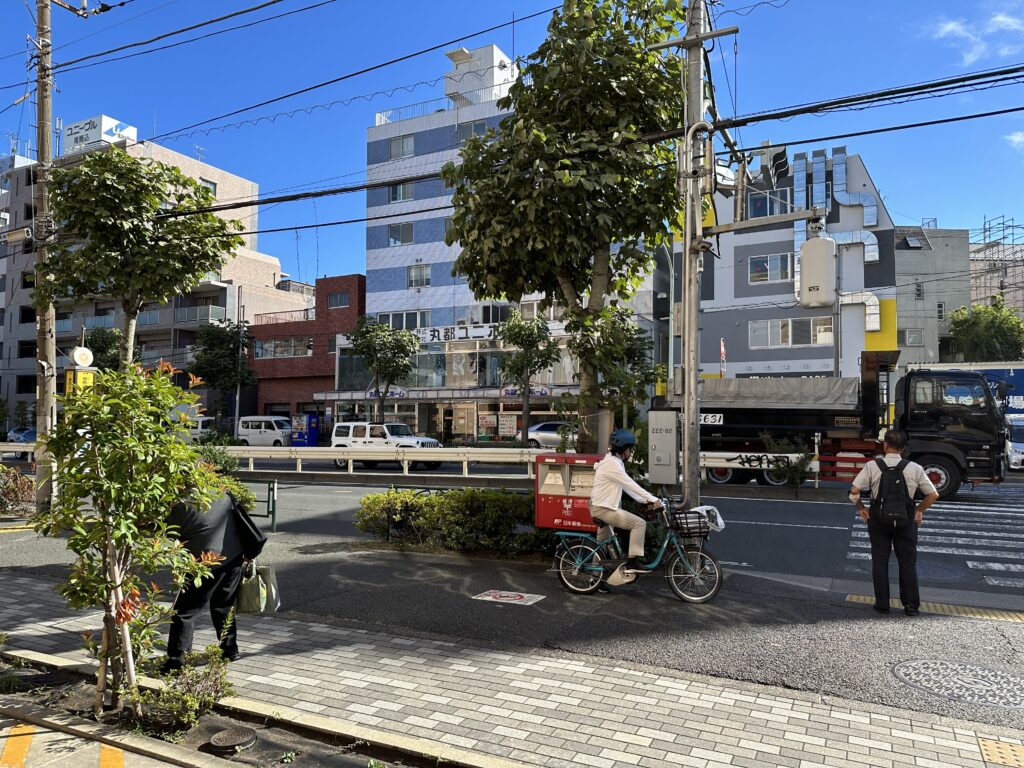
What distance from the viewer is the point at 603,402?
29.7 ft

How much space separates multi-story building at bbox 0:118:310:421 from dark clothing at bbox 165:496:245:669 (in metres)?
43.7

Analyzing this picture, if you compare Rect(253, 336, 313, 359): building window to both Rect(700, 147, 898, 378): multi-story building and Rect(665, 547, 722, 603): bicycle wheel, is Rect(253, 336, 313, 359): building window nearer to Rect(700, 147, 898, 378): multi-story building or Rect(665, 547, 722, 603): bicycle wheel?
Rect(700, 147, 898, 378): multi-story building

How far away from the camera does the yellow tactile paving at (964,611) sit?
6697 mm

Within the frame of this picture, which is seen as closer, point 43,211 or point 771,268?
point 43,211

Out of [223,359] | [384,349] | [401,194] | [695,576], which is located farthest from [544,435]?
[695,576]

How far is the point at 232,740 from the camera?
4027 millimetres

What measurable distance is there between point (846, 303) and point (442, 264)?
71.1ft

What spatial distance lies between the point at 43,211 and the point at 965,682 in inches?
576

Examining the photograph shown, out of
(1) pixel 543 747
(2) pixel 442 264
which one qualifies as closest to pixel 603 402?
(1) pixel 543 747

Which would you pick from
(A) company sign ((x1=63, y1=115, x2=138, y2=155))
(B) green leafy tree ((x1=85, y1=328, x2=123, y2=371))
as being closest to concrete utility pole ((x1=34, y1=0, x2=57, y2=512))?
(B) green leafy tree ((x1=85, y1=328, x2=123, y2=371))

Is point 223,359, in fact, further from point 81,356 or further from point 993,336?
point 993,336

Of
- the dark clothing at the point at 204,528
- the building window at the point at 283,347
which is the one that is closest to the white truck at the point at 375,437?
the building window at the point at 283,347

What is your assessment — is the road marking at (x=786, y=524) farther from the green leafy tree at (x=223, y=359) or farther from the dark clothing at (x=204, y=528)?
the green leafy tree at (x=223, y=359)

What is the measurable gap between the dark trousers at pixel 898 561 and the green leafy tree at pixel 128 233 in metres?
9.84
